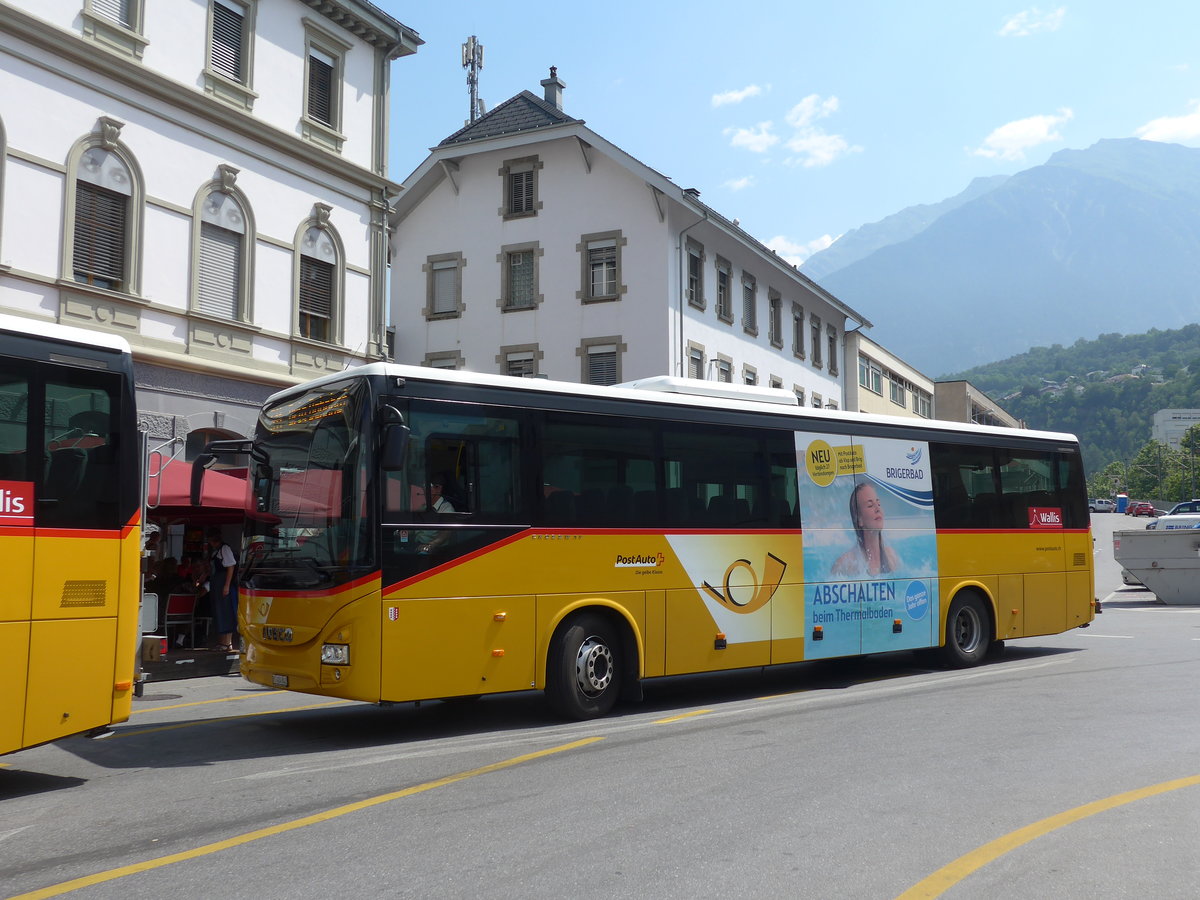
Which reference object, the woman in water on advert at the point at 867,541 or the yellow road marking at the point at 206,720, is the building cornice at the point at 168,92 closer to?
the yellow road marking at the point at 206,720

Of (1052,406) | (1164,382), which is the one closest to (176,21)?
(1052,406)

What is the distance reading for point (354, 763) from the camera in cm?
836

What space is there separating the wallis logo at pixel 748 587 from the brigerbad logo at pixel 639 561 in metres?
0.69

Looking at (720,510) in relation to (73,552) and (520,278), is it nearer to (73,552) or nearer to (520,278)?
(73,552)


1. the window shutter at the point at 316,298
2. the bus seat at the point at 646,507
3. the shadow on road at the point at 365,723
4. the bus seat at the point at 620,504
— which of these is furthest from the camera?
the window shutter at the point at 316,298

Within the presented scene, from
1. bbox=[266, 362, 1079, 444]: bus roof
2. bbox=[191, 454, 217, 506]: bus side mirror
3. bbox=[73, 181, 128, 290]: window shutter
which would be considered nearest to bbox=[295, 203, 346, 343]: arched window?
bbox=[73, 181, 128, 290]: window shutter

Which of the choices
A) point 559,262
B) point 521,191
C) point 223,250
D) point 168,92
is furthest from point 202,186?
point 521,191

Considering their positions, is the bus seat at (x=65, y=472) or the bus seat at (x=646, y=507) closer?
the bus seat at (x=65, y=472)

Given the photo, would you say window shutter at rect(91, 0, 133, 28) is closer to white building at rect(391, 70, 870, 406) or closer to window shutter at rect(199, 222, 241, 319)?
window shutter at rect(199, 222, 241, 319)

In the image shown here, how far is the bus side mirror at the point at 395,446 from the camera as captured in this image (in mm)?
8695

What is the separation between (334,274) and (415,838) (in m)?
18.5

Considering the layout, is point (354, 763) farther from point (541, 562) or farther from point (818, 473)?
point (818, 473)

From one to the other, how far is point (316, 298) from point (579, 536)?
1387 centimetres

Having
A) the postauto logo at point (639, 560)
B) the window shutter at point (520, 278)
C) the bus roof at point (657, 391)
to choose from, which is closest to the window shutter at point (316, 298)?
the bus roof at point (657, 391)
